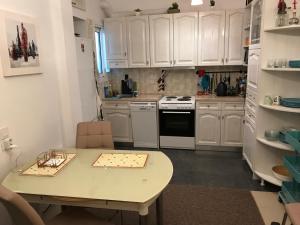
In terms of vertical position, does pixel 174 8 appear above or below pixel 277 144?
above

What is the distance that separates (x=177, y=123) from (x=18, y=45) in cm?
254

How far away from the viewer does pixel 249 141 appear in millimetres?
3119

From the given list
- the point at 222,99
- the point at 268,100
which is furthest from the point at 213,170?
the point at 268,100

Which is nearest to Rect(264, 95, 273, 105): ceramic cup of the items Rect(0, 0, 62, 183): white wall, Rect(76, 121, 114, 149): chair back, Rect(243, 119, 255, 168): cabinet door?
Rect(243, 119, 255, 168): cabinet door

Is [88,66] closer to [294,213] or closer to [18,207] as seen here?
[18,207]

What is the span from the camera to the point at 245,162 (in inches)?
138

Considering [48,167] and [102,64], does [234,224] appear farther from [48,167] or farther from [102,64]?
[102,64]

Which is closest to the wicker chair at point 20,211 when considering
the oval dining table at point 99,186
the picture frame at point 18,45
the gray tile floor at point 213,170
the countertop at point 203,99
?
the oval dining table at point 99,186

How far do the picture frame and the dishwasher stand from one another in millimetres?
1936

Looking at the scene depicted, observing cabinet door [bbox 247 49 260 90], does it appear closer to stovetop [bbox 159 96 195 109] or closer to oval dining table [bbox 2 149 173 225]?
stovetop [bbox 159 96 195 109]

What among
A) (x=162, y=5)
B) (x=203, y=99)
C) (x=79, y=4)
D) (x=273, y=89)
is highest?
(x=162, y=5)

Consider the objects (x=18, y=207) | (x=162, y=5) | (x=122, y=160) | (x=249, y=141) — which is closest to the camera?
(x=18, y=207)

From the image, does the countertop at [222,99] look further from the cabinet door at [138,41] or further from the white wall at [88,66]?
the white wall at [88,66]

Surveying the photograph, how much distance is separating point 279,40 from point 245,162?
1.77 meters
